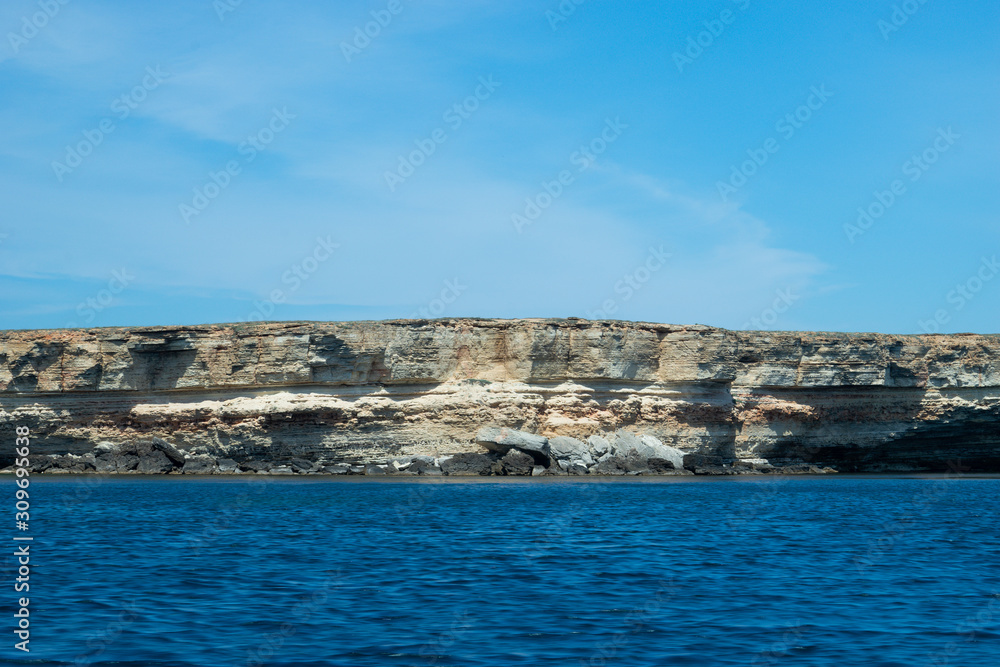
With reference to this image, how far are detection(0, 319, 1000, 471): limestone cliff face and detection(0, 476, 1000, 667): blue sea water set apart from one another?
43.8 ft

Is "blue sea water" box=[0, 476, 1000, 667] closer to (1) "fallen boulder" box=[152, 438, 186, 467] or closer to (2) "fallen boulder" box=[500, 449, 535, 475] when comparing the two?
(2) "fallen boulder" box=[500, 449, 535, 475]

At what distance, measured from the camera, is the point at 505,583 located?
15531 millimetres

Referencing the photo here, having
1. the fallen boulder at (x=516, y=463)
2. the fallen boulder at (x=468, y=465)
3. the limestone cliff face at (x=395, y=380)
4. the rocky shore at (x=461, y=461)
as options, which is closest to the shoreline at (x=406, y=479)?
the fallen boulder at (x=468, y=465)

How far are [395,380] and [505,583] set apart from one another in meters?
28.3

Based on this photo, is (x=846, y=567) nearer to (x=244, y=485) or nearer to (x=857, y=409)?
(x=244, y=485)

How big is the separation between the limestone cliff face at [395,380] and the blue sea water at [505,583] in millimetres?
13346

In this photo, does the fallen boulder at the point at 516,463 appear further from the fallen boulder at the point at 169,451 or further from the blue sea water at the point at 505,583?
the fallen boulder at the point at 169,451

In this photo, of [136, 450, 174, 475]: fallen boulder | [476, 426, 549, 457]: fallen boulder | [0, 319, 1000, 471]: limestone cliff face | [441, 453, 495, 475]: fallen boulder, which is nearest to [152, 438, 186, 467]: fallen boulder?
[136, 450, 174, 475]: fallen boulder

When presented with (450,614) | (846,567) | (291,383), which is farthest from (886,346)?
(450,614)

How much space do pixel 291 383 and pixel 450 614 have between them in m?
31.5

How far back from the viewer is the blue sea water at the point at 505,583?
11.2 meters

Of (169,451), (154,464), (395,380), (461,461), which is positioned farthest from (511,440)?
(154,464)

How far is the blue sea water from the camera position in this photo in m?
11.2

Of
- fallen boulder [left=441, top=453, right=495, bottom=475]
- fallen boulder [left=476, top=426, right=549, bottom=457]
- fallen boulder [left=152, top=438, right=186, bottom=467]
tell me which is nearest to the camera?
fallen boulder [left=441, top=453, right=495, bottom=475]
